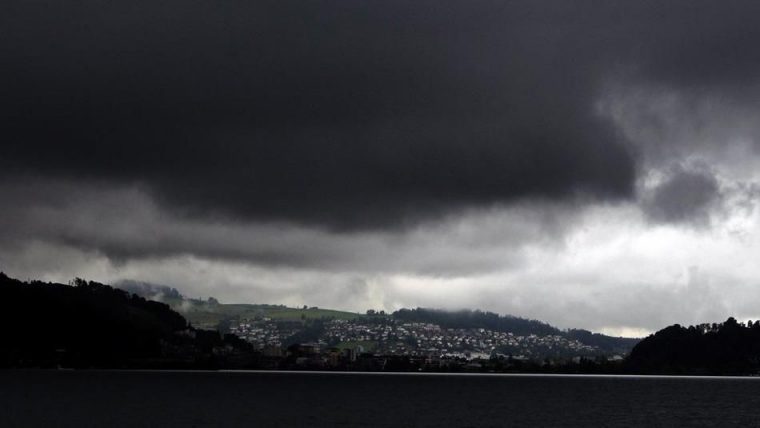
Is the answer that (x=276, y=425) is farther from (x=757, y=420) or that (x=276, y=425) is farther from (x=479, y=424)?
(x=757, y=420)

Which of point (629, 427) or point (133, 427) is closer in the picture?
point (133, 427)

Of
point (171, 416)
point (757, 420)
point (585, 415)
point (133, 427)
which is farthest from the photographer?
point (585, 415)

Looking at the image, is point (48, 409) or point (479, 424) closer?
point (479, 424)

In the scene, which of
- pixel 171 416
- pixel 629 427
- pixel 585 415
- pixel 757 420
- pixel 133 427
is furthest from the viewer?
pixel 585 415

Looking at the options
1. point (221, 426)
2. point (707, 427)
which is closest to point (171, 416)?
point (221, 426)

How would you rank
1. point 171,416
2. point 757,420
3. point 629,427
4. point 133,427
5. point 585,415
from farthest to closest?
point 585,415 → point 757,420 → point 171,416 → point 629,427 → point 133,427

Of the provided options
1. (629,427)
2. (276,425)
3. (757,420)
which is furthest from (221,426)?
(757,420)

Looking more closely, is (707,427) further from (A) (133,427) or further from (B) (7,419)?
(B) (7,419)

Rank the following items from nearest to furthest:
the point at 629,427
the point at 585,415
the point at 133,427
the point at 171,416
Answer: the point at 133,427 < the point at 629,427 < the point at 171,416 < the point at 585,415
